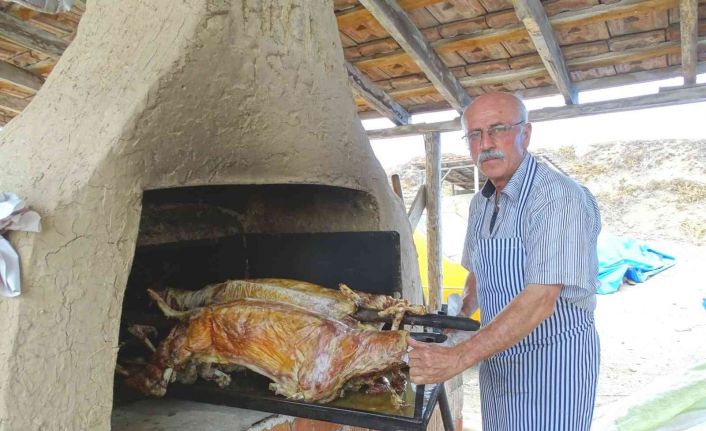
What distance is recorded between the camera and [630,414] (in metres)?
3.63

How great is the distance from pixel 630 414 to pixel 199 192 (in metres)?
3.53

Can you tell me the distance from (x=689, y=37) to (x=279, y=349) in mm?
3663

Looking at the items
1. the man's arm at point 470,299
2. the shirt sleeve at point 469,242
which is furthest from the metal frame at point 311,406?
the shirt sleeve at point 469,242

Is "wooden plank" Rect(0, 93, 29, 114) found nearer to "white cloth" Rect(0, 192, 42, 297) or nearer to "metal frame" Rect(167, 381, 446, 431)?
"metal frame" Rect(167, 381, 446, 431)

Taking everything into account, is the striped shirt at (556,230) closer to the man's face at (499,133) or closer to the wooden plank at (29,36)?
the man's face at (499,133)

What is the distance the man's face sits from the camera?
2.03 meters

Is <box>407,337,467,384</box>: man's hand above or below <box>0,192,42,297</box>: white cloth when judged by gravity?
below

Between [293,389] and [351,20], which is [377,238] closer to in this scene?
[293,389]

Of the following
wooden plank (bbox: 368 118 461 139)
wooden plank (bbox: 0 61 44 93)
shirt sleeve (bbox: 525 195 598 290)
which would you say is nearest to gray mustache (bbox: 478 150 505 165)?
shirt sleeve (bbox: 525 195 598 290)

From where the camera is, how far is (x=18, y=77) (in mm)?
3904

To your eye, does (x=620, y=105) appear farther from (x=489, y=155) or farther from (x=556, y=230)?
(x=556, y=230)

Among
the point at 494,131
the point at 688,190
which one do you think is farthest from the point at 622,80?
the point at 688,190

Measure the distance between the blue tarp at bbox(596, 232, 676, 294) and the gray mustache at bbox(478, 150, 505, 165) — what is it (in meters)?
8.98

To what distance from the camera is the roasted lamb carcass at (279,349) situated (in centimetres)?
164
